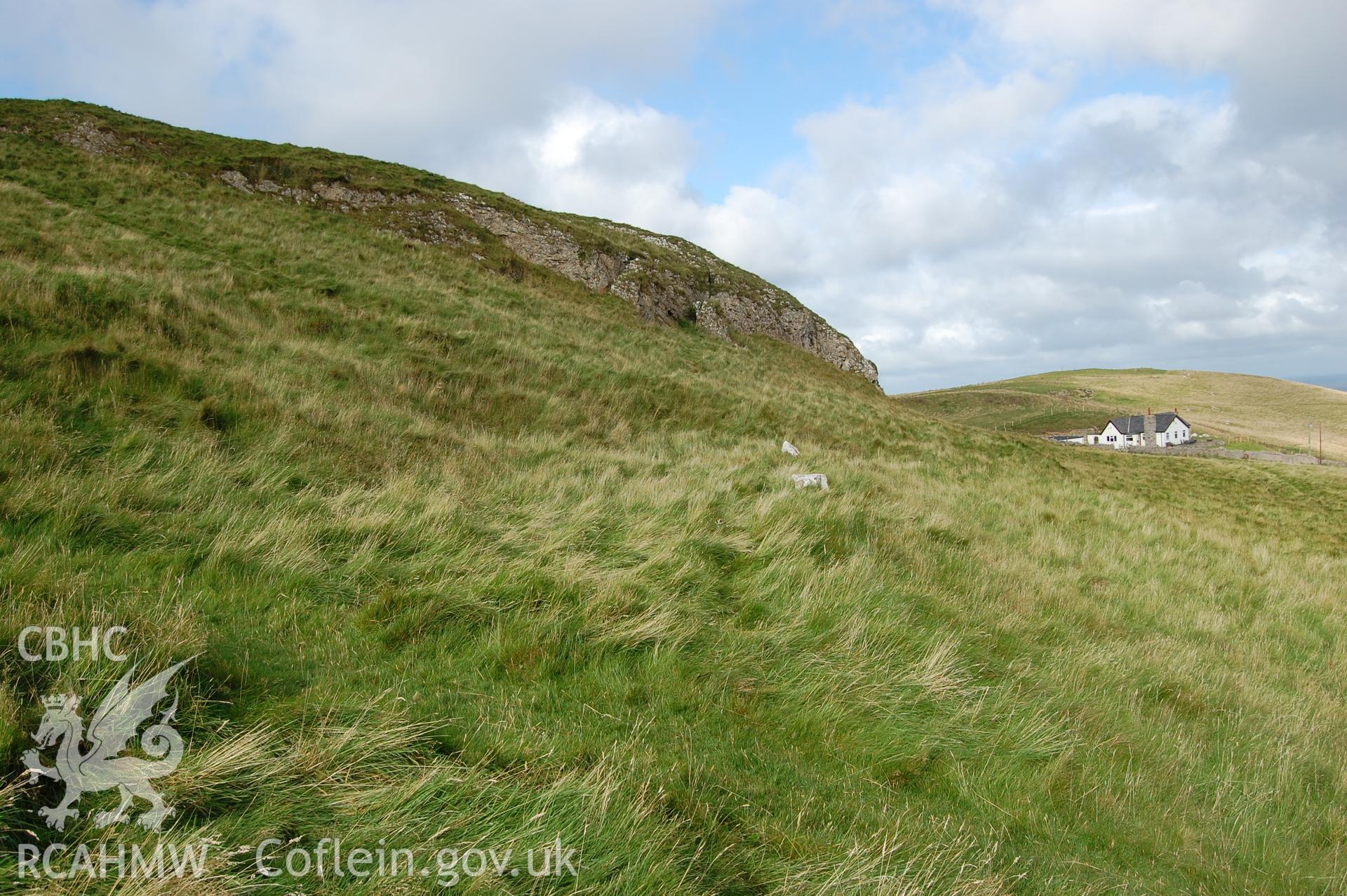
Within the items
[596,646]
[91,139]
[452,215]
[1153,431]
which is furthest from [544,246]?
[1153,431]

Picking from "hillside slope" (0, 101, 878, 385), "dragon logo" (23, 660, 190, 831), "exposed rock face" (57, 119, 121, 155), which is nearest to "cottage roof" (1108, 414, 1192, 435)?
"hillside slope" (0, 101, 878, 385)

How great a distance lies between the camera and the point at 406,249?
26828 mm

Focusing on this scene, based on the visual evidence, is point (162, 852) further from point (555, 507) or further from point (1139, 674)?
point (1139, 674)

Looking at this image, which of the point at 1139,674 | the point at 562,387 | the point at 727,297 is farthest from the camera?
the point at 727,297

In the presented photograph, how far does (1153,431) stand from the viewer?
81562 mm

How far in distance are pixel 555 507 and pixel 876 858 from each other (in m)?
4.67

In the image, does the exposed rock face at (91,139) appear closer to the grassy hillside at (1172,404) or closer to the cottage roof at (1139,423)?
the grassy hillside at (1172,404)

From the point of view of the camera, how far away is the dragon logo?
6.79 feet

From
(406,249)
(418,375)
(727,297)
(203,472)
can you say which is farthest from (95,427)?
(727,297)

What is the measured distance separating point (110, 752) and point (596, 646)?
2332mm

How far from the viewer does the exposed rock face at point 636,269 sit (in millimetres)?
31062

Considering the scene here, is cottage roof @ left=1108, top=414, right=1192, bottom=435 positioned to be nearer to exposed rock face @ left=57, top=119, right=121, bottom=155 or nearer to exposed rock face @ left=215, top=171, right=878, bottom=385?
exposed rock face @ left=215, top=171, right=878, bottom=385

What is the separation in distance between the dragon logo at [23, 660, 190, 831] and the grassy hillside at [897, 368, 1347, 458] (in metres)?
86.5

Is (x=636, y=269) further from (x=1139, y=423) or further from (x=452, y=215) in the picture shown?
(x=1139, y=423)
